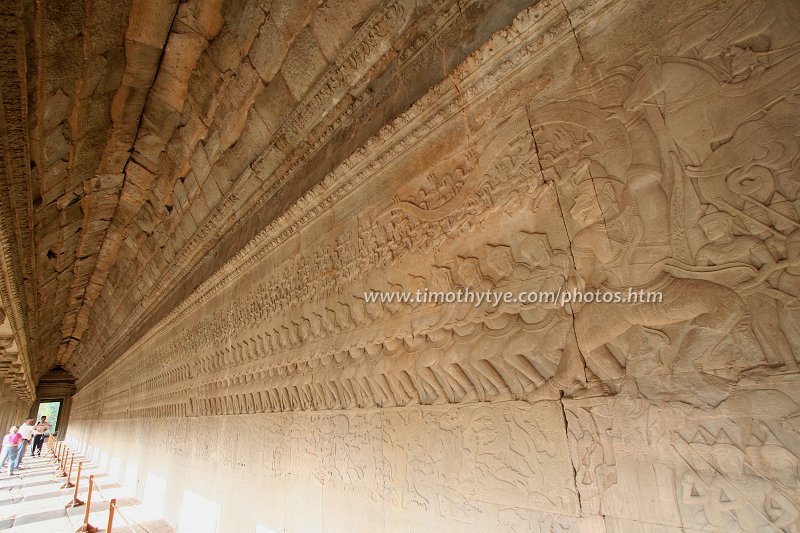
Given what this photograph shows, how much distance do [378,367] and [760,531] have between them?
5.75ft

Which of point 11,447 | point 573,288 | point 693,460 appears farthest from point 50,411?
point 693,460

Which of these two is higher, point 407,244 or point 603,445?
point 407,244

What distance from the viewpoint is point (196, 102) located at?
181 inches

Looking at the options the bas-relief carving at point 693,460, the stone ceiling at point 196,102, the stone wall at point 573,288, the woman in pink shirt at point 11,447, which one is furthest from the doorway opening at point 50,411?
the bas-relief carving at point 693,460

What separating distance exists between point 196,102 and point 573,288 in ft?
15.8

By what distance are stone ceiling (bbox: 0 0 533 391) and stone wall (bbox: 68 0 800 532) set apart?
0.65m

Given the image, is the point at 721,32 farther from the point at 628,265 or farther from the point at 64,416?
the point at 64,416

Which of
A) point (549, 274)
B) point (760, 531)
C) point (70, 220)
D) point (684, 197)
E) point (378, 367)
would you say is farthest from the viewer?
point (70, 220)

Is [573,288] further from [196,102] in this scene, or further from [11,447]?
[11,447]

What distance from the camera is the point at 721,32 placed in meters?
1.40

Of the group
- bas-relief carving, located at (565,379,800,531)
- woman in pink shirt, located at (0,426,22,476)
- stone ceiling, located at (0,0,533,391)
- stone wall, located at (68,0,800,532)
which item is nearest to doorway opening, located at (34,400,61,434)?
woman in pink shirt, located at (0,426,22,476)

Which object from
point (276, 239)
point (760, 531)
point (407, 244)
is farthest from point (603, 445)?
point (276, 239)

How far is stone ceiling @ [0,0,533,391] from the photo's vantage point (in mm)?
2926

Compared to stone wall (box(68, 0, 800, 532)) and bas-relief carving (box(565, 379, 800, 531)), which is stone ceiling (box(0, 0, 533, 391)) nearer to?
stone wall (box(68, 0, 800, 532))
